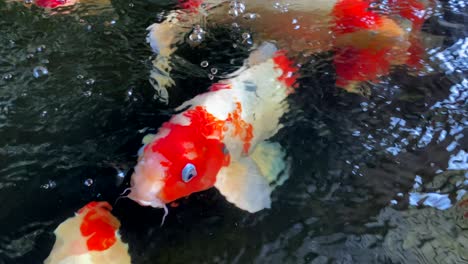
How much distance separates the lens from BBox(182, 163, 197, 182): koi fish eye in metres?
1.45

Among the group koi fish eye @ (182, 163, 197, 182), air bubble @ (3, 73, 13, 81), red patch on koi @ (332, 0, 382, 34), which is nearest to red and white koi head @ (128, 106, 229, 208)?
koi fish eye @ (182, 163, 197, 182)

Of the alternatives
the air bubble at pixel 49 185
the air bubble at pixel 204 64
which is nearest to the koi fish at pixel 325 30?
the air bubble at pixel 204 64

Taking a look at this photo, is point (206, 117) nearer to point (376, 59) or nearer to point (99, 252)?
point (99, 252)

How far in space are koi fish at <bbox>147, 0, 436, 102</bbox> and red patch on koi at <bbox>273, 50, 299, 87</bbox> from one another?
0.17 feet

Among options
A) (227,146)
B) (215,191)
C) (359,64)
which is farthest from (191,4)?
(215,191)

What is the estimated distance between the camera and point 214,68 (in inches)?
80.2

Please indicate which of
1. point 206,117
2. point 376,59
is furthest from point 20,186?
point 376,59

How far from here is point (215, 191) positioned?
5.31 ft

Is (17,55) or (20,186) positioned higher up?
(17,55)

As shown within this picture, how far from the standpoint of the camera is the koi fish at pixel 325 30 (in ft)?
6.70

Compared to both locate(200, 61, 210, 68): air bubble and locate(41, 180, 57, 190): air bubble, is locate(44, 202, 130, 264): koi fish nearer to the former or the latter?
locate(41, 180, 57, 190): air bubble

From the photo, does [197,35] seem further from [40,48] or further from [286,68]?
[40,48]

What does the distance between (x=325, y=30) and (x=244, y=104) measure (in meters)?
0.69

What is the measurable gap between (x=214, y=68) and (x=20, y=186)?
2.96 ft
